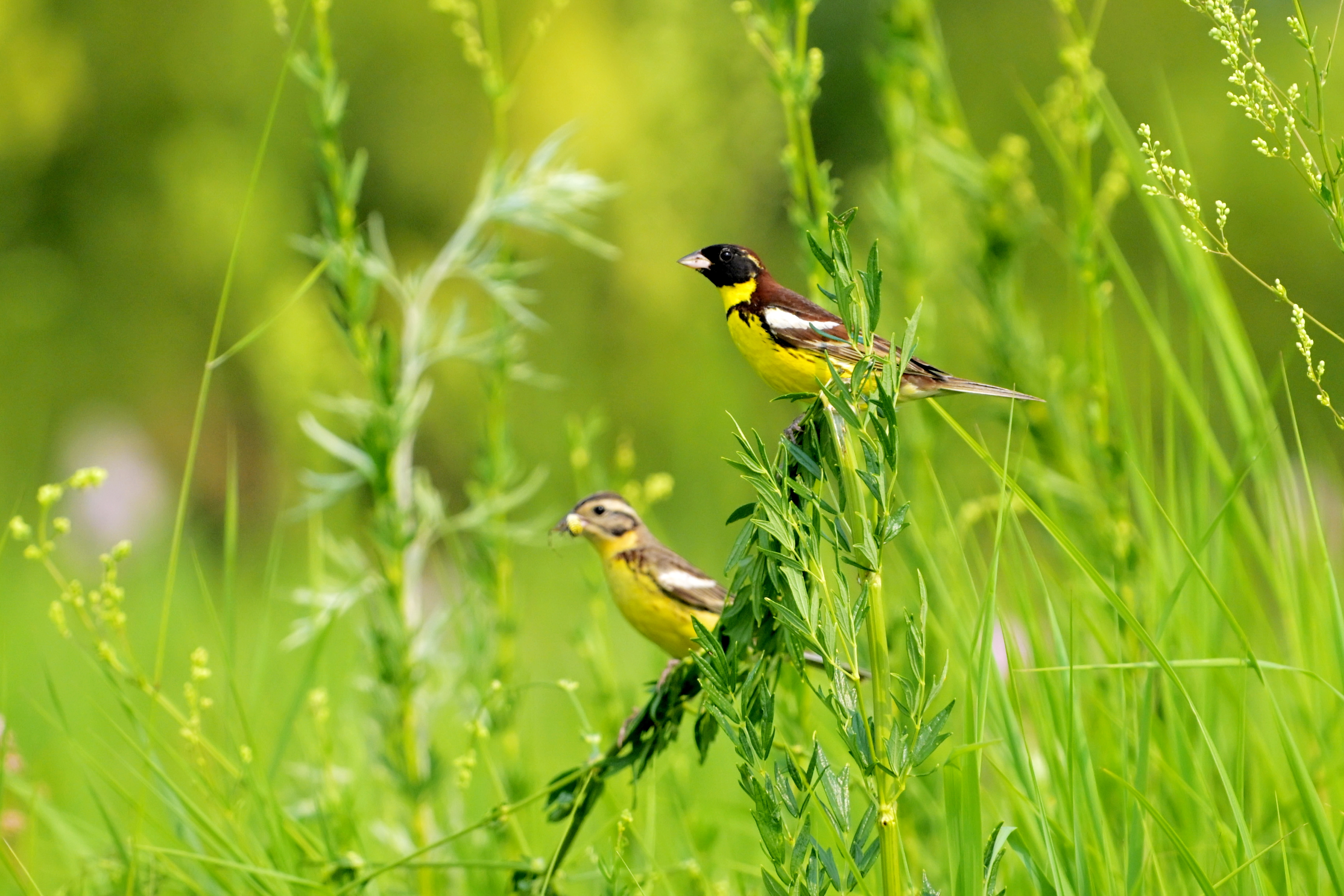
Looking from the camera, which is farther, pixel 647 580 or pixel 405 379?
pixel 405 379

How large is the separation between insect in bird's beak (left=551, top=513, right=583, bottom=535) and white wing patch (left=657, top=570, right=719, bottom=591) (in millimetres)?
399

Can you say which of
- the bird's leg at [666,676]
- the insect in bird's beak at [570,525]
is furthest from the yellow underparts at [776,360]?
the bird's leg at [666,676]

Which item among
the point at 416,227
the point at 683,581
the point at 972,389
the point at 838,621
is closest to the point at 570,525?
the point at 683,581

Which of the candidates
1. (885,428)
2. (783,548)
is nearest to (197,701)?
(783,548)

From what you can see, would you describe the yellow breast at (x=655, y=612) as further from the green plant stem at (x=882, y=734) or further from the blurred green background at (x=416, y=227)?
the blurred green background at (x=416, y=227)

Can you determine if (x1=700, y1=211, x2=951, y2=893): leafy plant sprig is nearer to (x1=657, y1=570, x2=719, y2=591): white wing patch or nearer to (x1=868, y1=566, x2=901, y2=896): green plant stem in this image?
(x1=868, y1=566, x2=901, y2=896): green plant stem

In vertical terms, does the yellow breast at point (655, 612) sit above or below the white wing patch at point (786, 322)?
below

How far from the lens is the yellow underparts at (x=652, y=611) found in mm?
2436

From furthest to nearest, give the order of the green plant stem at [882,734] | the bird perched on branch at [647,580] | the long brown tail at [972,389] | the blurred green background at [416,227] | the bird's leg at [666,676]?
the blurred green background at [416,227], the bird perched on branch at [647,580], the long brown tail at [972,389], the bird's leg at [666,676], the green plant stem at [882,734]

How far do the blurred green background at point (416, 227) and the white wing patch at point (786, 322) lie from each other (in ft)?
13.1

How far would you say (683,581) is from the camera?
8.24ft

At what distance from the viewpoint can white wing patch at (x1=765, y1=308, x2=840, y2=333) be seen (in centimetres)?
196

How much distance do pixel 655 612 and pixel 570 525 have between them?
526 millimetres

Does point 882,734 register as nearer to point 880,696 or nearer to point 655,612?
point 880,696
